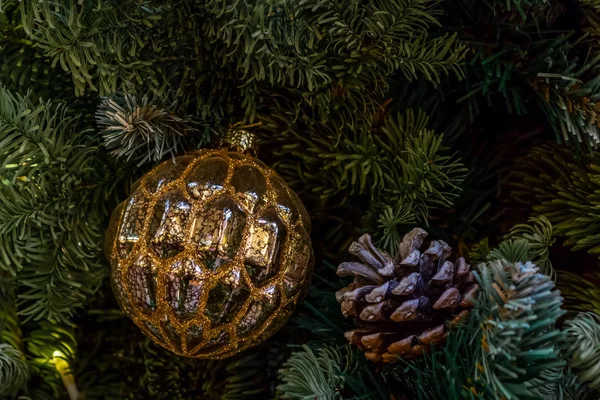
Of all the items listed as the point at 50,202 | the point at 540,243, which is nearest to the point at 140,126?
the point at 50,202

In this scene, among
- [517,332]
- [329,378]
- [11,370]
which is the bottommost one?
[11,370]

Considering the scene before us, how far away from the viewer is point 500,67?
0.45m

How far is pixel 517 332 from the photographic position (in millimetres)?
320

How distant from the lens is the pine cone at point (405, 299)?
39 centimetres

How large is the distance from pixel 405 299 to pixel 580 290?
0.15 m

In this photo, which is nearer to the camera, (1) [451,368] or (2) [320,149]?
(1) [451,368]

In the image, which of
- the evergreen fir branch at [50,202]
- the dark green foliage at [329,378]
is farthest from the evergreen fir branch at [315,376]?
the evergreen fir branch at [50,202]

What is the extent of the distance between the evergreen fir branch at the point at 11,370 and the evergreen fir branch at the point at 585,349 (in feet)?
1.49

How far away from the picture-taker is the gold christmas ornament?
423 mm

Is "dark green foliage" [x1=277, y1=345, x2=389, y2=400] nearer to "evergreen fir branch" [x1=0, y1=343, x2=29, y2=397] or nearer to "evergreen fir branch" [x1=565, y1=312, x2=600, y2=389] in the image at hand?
"evergreen fir branch" [x1=565, y1=312, x2=600, y2=389]

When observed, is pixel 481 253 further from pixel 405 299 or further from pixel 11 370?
pixel 11 370

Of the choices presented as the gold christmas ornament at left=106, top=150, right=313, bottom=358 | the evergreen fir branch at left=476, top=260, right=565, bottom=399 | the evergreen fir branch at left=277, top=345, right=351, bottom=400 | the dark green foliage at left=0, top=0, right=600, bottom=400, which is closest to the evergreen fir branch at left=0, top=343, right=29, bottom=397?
the dark green foliage at left=0, top=0, right=600, bottom=400

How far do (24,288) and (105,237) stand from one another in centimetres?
17

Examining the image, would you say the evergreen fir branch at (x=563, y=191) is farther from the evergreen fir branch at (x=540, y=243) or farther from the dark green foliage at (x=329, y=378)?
the dark green foliage at (x=329, y=378)
